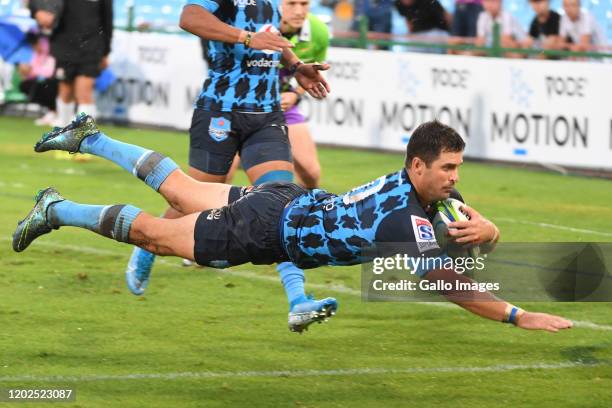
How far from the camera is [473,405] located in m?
6.88

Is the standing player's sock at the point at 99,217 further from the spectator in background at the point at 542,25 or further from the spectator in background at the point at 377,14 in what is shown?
the spectator in background at the point at 377,14

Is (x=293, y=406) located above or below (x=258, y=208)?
below

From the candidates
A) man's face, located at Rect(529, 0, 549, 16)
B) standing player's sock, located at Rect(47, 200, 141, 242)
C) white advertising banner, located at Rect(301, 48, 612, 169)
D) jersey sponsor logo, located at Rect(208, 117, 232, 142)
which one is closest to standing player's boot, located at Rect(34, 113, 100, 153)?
standing player's sock, located at Rect(47, 200, 141, 242)

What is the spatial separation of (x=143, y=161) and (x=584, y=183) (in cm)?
968

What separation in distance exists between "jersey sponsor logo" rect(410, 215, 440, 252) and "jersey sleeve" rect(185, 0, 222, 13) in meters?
2.88

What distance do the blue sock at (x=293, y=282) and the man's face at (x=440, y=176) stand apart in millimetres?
1489

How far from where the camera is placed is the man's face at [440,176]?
6.71m

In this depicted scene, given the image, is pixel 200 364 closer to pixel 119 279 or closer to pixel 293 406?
pixel 293 406

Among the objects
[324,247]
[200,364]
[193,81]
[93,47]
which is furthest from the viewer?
[193,81]

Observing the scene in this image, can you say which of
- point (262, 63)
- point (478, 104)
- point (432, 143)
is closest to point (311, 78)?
point (262, 63)

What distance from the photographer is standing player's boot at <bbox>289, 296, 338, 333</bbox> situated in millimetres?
7641

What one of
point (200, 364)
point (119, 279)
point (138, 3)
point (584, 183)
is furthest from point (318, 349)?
point (138, 3)

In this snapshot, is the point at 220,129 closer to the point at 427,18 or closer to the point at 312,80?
the point at 312,80

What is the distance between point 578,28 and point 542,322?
1254 centimetres
